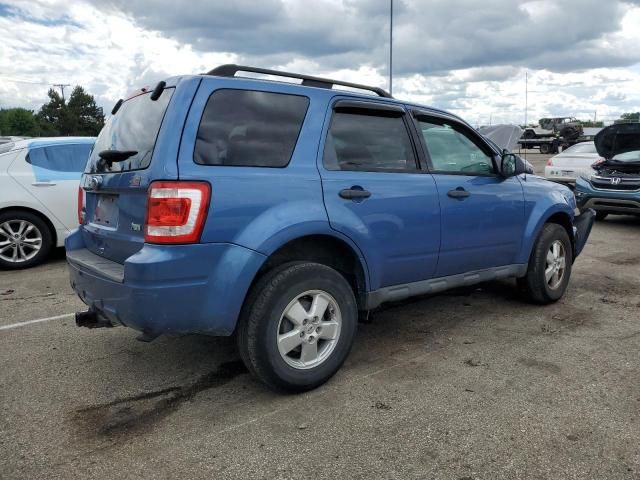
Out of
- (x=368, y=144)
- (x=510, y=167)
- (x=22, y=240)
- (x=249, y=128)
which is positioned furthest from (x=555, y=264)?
(x=22, y=240)

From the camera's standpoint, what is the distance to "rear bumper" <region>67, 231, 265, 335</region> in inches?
111

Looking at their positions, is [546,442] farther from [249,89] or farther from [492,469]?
[249,89]

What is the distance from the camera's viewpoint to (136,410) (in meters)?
3.16

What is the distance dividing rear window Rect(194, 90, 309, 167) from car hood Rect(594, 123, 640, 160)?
818 centimetres

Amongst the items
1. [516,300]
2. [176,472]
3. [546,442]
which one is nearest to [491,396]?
[546,442]

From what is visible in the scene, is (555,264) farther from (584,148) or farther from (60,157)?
(584,148)

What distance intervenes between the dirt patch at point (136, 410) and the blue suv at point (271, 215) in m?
0.42

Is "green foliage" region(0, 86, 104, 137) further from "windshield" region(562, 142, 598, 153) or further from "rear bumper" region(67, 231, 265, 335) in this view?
"rear bumper" region(67, 231, 265, 335)

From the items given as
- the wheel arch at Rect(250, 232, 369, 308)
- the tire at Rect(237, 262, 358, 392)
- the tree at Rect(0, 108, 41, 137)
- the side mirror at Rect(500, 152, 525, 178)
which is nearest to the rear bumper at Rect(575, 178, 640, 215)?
the side mirror at Rect(500, 152, 525, 178)

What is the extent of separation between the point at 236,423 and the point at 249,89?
6.07 ft

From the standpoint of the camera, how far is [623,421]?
2.95m

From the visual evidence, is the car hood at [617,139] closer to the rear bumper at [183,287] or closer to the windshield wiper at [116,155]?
the rear bumper at [183,287]

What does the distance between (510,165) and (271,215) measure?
91.9 inches

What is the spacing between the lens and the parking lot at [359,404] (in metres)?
2.61
